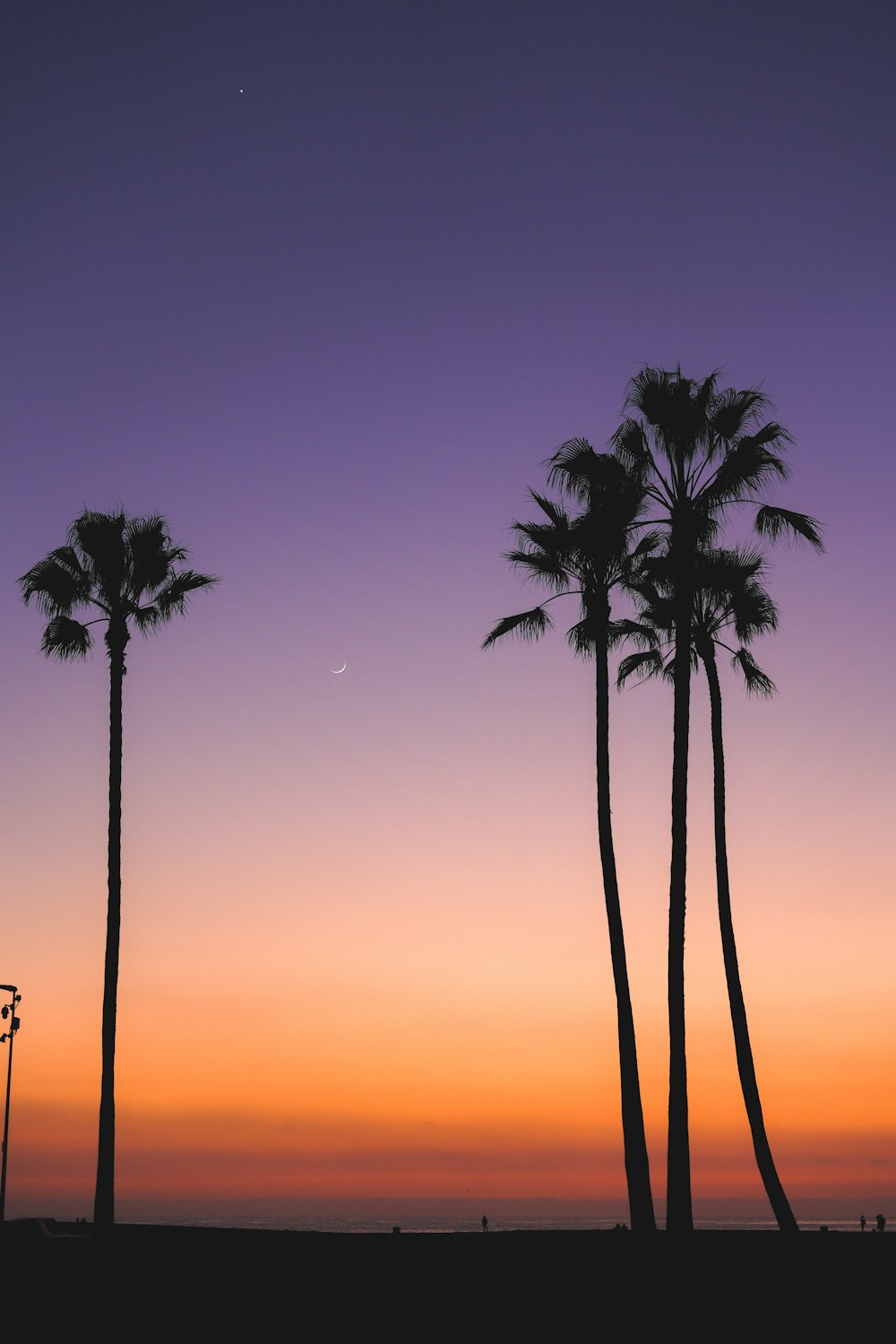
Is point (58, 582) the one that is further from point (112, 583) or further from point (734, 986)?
point (734, 986)

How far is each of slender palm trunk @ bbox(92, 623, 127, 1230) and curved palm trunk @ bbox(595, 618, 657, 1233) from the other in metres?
10.6

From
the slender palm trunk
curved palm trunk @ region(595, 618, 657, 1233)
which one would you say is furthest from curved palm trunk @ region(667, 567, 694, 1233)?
the slender palm trunk

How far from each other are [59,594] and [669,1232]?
1982 centimetres

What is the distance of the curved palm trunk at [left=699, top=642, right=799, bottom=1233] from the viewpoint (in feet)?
103

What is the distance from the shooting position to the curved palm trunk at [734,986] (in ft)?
103

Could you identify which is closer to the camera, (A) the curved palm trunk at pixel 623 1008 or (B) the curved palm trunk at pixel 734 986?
(A) the curved palm trunk at pixel 623 1008

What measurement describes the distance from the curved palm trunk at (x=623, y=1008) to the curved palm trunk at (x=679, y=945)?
1155 mm

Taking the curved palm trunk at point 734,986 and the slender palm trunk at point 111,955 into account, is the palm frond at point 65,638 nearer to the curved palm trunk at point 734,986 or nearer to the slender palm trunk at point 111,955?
the slender palm trunk at point 111,955

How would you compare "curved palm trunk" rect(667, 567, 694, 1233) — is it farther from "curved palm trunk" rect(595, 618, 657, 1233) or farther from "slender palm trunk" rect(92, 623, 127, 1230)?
"slender palm trunk" rect(92, 623, 127, 1230)

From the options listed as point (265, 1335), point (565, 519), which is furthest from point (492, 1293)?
point (565, 519)

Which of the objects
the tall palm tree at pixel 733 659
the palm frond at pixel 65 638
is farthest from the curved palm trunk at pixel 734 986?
the palm frond at pixel 65 638

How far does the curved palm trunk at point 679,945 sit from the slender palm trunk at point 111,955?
11303 mm

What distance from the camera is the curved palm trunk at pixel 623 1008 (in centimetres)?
2725

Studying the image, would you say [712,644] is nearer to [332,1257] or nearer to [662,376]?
[662,376]
